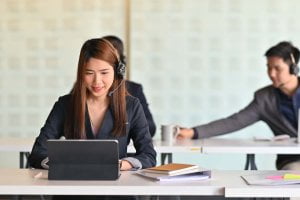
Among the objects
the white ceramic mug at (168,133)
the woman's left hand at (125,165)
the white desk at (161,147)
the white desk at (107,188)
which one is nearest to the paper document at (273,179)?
the white desk at (107,188)

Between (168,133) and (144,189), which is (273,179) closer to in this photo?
(144,189)

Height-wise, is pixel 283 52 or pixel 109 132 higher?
pixel 283 52

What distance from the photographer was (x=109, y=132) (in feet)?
9.73

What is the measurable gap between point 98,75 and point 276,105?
2.03m

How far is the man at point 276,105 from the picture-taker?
14.8 ft

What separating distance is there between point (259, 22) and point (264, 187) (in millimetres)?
3847

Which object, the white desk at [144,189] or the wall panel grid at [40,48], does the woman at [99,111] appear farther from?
the wall panel grid at [40,48]

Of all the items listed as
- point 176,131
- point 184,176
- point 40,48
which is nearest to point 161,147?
point 176,131

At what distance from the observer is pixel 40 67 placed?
20.0 feet

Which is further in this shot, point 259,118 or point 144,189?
point 259,118

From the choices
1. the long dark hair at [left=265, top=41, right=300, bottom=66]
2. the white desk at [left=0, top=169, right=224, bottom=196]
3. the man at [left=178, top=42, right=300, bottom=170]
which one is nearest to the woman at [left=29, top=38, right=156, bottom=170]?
the white desk at [left=0, top=169, right=224, bottom=196]

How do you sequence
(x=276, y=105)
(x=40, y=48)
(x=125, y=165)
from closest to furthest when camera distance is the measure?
Result: 1. (x=125, y=165)
2. (x=276, y=105)
3. (x=40, y=48)

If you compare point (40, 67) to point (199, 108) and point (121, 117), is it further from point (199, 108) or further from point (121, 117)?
point (121, 117)

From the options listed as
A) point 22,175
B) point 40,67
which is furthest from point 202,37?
point 22,175
